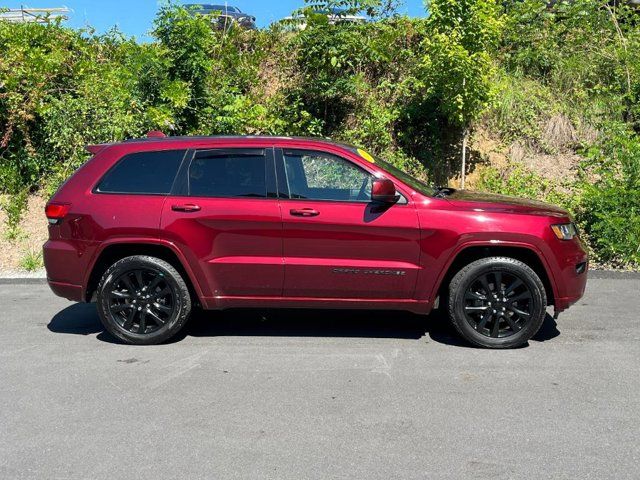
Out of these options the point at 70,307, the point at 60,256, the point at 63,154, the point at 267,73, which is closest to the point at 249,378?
the point at 60,256

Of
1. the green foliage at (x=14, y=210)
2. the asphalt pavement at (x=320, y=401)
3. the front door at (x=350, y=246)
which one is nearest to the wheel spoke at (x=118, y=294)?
the asphalt pavement at (x=320, y=401)

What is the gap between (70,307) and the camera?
739 cm

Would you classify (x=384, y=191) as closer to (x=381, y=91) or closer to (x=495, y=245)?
(x=495, y=245)

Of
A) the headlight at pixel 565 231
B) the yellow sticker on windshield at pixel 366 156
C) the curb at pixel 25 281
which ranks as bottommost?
the curb at pixel 25 281

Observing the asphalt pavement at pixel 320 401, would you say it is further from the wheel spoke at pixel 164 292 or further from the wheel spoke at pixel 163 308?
the wheel spoke at pixel 164 292

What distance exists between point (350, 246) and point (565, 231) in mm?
1863

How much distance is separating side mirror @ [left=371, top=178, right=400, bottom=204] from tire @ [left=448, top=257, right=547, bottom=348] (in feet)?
2.84

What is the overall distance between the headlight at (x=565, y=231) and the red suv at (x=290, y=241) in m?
0.02

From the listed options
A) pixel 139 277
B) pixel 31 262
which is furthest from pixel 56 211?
pixel 31 262

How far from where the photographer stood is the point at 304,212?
5707mm

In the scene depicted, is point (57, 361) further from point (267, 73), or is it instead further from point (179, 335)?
point (267, 73)

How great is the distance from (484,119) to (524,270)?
6.96 metres

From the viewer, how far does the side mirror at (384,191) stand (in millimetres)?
5543

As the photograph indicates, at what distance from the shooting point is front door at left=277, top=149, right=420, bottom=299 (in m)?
5.65
